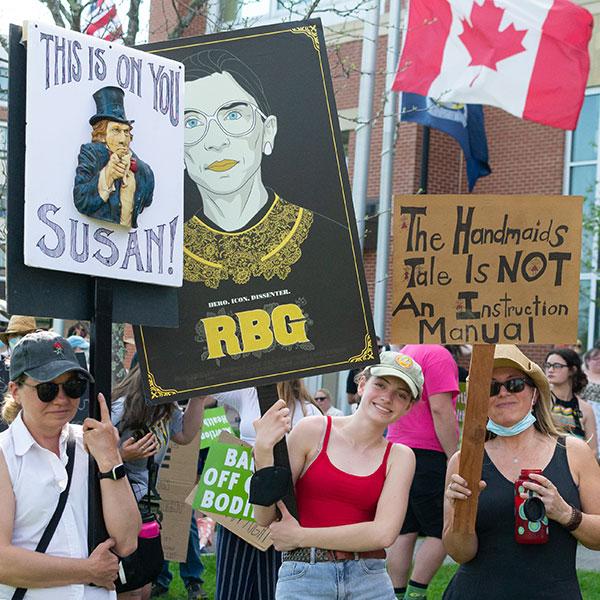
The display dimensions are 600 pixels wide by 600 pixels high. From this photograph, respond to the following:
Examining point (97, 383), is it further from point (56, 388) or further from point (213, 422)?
point (213, 422)

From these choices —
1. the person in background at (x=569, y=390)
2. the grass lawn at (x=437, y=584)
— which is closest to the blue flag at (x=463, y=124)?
the person in background at (x=569, y=390)

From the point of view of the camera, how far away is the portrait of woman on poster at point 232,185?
4.48 m

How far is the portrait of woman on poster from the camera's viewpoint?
448 centimetres

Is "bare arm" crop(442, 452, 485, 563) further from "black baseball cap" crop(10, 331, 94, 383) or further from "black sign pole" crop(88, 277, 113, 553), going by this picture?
"black baseball cap" crop(10, 331, 94, 383)

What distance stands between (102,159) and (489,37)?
10.7m

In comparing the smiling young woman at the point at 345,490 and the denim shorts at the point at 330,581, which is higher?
the smiling young woman at the point at 345,490

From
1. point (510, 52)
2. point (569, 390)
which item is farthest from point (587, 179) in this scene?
point (569, 390)

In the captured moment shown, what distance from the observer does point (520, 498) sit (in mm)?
4391

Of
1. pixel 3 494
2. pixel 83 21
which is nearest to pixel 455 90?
pixel 83 21

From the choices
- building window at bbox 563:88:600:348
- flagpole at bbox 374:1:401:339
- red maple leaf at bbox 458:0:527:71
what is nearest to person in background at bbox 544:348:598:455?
flagpole at bbox 374:1:401:339

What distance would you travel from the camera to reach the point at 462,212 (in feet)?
15.0

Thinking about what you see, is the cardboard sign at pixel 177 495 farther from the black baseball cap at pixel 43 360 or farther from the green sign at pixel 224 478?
Result: the black baseball cap at pixel 43 360

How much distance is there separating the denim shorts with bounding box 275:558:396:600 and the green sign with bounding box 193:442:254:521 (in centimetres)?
160

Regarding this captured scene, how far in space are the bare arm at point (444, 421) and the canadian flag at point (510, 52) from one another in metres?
6.84
